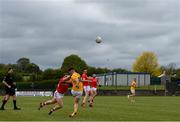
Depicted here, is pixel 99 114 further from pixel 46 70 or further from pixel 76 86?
pixel 46 70

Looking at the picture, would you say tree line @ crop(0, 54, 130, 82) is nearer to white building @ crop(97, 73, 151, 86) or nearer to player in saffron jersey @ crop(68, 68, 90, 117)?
white building @ crop(97, 73, 151, 86)

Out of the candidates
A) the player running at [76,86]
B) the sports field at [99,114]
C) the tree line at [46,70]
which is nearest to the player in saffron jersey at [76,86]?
the player running at [76,86]

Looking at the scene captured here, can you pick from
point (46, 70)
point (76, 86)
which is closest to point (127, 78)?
point (46, 70)

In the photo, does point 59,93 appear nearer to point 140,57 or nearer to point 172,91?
point 172,91

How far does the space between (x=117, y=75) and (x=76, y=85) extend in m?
75.1

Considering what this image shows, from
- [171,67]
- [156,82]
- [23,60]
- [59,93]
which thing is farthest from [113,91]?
[23,60]

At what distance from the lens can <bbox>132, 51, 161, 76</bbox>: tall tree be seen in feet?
Result: 427

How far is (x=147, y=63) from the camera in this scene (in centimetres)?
13100

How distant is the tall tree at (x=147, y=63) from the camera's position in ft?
427

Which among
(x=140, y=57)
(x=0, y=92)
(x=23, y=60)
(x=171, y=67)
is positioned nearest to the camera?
(x=0, y=92)

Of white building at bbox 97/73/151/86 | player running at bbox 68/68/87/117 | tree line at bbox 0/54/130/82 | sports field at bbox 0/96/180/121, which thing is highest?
tree line at bbox 0/54/130/82

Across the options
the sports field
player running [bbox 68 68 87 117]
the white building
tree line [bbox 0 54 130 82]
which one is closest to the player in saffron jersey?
player running [bbox 68 68 87 117]

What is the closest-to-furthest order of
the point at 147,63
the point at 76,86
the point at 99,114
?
the point at 76,86
the point at 99,114
the point at 147,63

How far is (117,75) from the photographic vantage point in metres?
96.2
